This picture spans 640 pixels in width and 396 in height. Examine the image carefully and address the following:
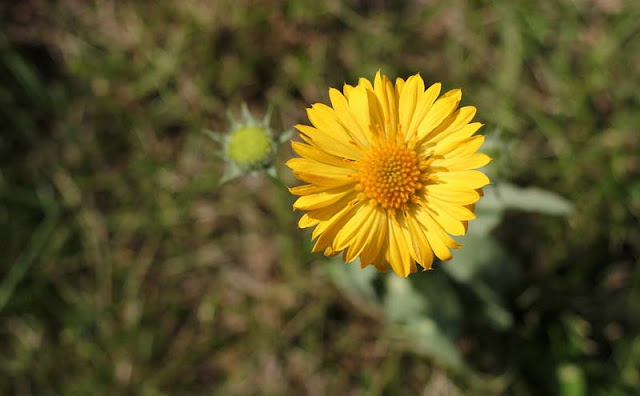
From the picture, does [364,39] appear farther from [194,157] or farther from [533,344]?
[533,344]

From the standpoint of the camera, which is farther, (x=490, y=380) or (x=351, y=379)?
(x=351, y=379)

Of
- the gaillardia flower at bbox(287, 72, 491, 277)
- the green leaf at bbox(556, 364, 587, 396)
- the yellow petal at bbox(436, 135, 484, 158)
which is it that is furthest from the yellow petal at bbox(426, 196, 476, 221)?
the green leaf at bbox(556, 364, 587, 396)

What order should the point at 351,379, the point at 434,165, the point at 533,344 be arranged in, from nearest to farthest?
the point at 434,165 < the point at 533,344 < the point at 351,379

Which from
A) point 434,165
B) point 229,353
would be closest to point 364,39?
point 434,165

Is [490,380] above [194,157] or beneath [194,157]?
beneath

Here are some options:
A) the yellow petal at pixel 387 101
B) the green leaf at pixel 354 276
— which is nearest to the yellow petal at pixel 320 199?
the yellow petal at pixel 387 101

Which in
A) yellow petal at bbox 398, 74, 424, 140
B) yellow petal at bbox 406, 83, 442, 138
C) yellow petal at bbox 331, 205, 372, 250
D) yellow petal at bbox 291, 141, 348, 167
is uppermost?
yellow petal at bbox 398, 74, 424, 140

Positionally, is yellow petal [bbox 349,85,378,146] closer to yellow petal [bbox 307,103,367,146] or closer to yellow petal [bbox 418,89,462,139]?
yellow petal [bbox 307,103,367,146]
